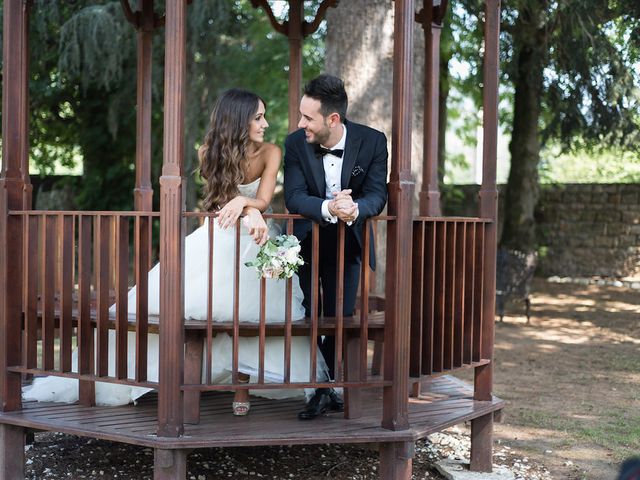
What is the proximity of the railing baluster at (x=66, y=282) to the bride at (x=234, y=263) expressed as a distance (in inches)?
20.3

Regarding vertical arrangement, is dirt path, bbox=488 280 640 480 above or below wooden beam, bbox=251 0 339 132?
below

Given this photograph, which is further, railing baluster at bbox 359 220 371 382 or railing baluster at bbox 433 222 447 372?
railing baluster at bbox 433 222 447 372

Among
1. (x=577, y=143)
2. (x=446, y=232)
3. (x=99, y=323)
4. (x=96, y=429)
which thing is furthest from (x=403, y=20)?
(x=577, y=143)

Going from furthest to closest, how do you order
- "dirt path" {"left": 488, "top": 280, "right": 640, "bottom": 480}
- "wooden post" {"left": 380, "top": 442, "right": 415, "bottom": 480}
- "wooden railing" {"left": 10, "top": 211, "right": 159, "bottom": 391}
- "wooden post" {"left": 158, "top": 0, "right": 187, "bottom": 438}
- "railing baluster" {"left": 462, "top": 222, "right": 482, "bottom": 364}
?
"dirt path" {"left": 488, "top": 280, "right": 640, "bottom": 480} < "railing baluster" {"left": 462, "top": 222, "right": 482, "bottom": 364} < "wooden post" {"left": 380, "top": 442, "right": 415, "bottom": 480} < "wooden railing" {"left": 10, "top": 211, "right": 159, "bottom": 391} < "wooden post" {"left": 158, "top": 0, "right": 187, "bottom": 438}

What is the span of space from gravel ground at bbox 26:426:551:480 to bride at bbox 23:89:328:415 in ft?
1.48

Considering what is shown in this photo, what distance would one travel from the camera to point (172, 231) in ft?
13.6

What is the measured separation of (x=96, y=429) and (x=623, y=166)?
22.7 meters

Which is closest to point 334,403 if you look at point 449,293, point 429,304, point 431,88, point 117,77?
point 429,304

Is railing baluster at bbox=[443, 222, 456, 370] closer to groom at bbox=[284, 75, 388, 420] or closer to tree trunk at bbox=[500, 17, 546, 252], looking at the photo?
groom at bbox=[284, 75, 388, 420]

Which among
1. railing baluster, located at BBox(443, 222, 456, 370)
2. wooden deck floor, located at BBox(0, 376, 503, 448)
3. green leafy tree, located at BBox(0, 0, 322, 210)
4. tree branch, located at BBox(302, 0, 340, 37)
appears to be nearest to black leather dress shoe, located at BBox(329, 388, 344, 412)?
wooden deck floor, located at BBox(0, 376, 503, 448)

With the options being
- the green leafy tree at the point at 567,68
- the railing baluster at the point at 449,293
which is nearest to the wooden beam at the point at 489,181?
the railing baluster at the point at 449,293

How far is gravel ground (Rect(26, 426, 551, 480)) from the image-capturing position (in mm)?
5211

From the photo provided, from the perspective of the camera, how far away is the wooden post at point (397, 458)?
176 inches

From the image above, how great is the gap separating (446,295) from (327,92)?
1340 mm
